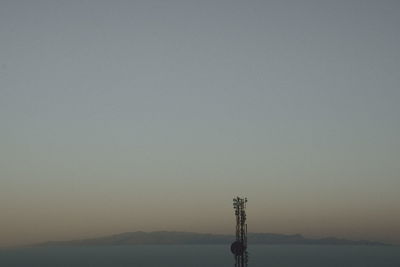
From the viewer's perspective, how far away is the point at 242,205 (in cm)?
4322

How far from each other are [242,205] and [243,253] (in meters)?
4.68

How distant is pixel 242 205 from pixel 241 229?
7.72 ft

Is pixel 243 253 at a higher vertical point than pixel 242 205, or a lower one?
lower

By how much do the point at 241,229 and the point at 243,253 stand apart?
7.66 ft

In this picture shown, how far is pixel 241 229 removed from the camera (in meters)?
43.8

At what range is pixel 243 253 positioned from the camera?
44156 millimetres
